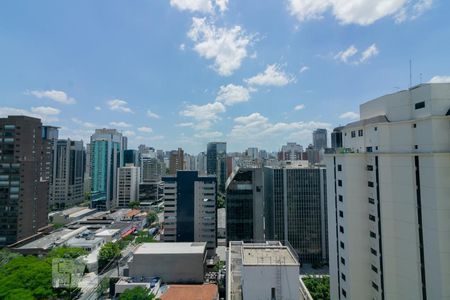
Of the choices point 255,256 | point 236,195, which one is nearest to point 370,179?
point 255,256

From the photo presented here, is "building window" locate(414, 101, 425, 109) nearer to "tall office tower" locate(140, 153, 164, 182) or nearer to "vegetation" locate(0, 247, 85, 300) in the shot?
"vegetation" locate(0, 247, 85, 300)

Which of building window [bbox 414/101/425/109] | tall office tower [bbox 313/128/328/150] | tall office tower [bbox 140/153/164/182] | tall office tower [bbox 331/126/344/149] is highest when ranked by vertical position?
tall office tower [bbox 313/128/328/150]

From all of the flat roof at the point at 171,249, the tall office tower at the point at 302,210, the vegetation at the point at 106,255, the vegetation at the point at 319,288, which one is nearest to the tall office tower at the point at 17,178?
the vegetation at the point at 106,255

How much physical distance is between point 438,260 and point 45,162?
42174 mm

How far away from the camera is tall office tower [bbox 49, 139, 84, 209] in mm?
50156

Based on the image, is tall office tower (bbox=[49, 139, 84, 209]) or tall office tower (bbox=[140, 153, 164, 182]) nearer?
tall office tower (bbox=[49, 139, 84, 209])

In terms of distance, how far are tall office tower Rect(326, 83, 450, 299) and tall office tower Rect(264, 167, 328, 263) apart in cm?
1583

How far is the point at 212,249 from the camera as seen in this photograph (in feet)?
93.3

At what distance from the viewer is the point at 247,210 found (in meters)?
25.8

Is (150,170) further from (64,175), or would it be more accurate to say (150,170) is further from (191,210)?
(191,210)

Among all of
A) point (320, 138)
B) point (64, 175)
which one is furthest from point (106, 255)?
point (320, 138)

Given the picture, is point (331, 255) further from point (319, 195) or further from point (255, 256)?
point (319, 195)

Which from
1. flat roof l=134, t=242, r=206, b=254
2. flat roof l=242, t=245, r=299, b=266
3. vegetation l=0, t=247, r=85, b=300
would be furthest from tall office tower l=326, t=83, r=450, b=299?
vegetation l=0, t=247, r=85, b=300

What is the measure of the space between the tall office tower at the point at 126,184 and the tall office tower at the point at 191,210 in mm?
25649
